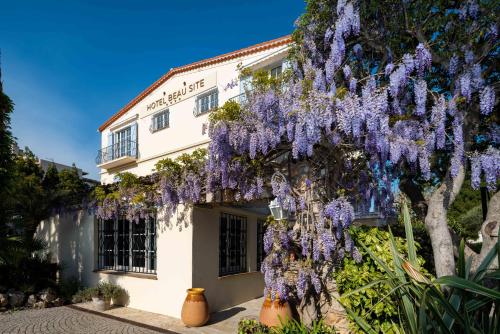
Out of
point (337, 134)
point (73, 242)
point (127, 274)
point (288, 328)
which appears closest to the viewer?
point (288, 328)

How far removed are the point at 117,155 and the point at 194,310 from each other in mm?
11994

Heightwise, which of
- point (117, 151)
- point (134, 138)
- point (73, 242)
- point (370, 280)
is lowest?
point (73, 242)

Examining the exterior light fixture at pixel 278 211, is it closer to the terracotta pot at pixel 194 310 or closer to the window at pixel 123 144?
the terracotta pot at pixel 194 310

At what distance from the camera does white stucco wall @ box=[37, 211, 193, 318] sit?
23.9 feet

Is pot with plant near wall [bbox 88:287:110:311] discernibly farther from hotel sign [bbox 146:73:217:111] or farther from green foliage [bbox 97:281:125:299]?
hotel sign [bbox 146:73:217:111]

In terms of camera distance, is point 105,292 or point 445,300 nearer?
point 445,300

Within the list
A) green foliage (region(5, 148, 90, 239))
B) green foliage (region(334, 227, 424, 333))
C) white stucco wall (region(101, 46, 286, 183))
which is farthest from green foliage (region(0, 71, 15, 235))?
green foliage (region(334, 227, 424, 333))

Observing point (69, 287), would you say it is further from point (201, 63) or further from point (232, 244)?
point (201, 63)

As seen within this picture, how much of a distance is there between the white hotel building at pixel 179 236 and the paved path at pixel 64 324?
0.90 metres

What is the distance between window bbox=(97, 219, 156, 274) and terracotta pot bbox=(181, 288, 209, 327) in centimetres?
191

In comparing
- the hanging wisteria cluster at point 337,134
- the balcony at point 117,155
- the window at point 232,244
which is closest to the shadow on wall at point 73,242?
the window at point 232,244

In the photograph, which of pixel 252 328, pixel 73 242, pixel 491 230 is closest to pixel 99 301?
pixel 73 242

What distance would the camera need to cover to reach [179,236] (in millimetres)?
7453

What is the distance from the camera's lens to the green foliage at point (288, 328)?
4720 millimetres
